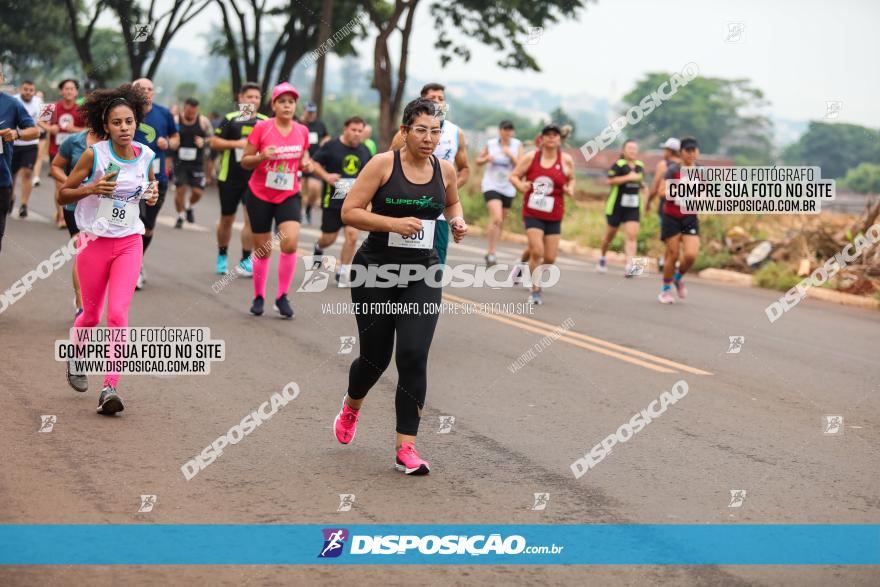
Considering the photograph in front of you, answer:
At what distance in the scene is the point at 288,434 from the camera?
7352 millimetres

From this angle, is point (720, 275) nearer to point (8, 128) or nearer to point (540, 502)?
point (8, 128)

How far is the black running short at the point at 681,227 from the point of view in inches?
602

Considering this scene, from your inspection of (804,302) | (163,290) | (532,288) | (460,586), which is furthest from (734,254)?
(460,586)

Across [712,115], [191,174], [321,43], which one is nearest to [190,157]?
[191,174]

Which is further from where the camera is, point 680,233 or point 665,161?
point 665,161

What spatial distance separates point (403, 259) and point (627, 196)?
13.0 m

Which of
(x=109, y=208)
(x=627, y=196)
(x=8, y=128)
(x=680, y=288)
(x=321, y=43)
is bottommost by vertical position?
(x=680, y=288)

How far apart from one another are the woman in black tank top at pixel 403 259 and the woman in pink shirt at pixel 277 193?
518cm

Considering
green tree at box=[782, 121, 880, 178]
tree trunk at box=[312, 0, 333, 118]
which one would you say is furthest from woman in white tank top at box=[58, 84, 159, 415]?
green tree at box=[782, 121, 880, 178]

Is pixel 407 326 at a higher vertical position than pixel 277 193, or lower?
lower

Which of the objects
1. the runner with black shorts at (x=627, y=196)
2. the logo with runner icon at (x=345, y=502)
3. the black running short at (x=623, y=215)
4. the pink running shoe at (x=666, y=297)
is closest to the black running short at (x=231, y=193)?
the pink running shoe at (x=666, y=297)

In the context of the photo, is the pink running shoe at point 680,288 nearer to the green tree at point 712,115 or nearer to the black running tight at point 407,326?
the black running tight at point 407,326

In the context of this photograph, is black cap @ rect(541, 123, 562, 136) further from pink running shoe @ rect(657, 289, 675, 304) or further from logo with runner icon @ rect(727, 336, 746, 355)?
logo with runner icon @ rect(727, 336, 746, 355)

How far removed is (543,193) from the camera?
1398 cm
